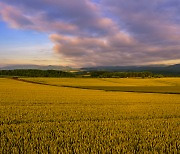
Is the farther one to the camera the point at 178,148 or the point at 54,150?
the point at 178,148

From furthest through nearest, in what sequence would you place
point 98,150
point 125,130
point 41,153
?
1. point 125,130
2. point 98,150
3. point 41,153

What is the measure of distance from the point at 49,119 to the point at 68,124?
6.57 feet

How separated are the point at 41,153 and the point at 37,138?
1.96 m

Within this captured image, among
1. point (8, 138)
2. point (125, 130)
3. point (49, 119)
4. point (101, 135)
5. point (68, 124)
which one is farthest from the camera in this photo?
point (49, 119)

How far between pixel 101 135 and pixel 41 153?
3.13 metres

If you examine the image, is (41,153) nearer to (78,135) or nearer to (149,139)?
(78,135)

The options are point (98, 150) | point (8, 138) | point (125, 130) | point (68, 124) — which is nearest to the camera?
point (98, 150)

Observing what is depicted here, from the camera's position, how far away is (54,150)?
701 cm

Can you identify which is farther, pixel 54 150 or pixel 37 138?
pixel 37 138

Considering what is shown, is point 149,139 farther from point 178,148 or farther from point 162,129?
point 162,129

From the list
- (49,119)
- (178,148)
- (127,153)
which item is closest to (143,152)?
(127,153)

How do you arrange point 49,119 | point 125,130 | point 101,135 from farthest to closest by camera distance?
point 49,119 < point 125,130 < point 101,135

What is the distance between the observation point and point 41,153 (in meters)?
6.71

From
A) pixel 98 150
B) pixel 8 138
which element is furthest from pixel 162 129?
pixel 8 138
